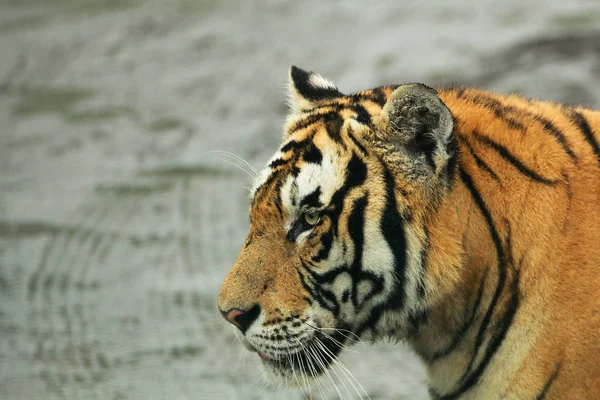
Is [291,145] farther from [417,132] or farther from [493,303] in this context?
[493,303]

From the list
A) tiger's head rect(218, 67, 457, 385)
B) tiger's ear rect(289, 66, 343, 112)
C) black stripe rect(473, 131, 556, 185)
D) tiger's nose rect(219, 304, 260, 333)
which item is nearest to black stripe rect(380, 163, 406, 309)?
tiger's head rect(218, 67, 457, 385)

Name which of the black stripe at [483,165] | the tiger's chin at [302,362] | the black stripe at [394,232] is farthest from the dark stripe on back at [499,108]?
the tiger's chin at [302,362]

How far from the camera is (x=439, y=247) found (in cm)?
222

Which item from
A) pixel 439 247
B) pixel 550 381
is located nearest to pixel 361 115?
pixel 439 247

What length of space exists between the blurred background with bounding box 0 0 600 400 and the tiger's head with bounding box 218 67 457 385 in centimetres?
109

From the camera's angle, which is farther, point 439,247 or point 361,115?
point 361,115

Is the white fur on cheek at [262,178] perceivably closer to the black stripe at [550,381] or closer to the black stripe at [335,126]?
the black stripe at [335,126]

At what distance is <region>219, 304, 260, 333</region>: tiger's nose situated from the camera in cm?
234

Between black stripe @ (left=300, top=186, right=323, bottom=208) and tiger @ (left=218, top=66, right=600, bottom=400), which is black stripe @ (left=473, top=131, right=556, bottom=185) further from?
black stripe @ (left=300, top=186, right=323, bottom=208)

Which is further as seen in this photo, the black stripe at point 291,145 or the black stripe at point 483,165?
the black stripe at point 291,145

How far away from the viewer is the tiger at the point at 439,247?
219cm

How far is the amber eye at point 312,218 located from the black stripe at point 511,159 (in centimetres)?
47

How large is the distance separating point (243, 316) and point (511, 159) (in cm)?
82

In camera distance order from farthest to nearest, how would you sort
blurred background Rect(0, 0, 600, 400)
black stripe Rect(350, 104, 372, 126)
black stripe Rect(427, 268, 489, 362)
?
blurred background Rect(0, 0, 600, 400) → black stripe Rect(350, 104, 372, 126) → black stripe Rect(427, 268, 489, 362)
